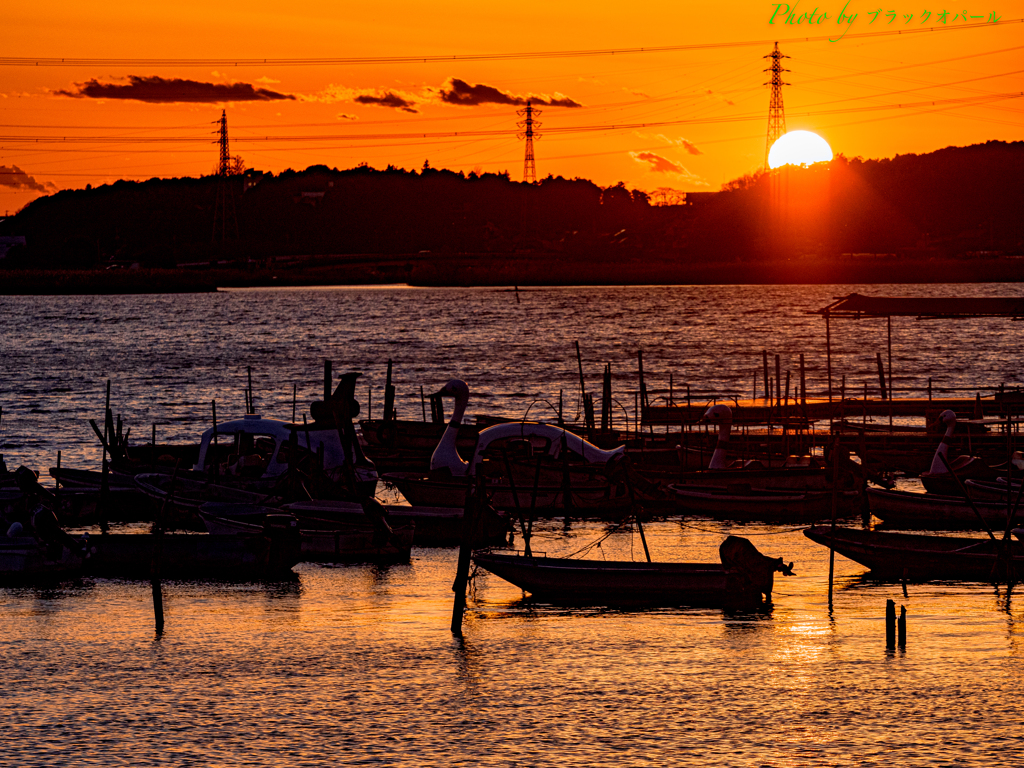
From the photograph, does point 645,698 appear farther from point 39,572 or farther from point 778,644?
point 39,572

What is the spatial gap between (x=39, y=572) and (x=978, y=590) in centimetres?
1675

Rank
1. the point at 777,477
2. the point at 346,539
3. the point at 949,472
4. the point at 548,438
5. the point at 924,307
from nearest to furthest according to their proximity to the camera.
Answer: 1. the point at 346,539
2. the point at 949,472
3. the point at 777,477
4. the point at 548,438
5. the point at 924,307

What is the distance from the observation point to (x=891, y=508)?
3080 centimetres

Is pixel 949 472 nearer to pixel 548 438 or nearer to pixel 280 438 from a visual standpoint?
pixel 548 438

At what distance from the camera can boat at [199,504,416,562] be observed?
87.7 feet

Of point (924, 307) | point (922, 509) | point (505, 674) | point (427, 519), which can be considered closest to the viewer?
point (505, 674)

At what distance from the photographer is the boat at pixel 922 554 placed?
23.9 meters

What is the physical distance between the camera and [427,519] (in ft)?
94.4

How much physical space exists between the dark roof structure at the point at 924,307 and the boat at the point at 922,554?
2085 centimetres

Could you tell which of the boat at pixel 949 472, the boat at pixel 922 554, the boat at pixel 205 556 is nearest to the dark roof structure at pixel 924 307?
the boat at pixel 949 472

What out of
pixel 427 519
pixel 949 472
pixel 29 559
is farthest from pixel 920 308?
pixel 29 559

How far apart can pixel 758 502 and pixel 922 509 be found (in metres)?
3.91

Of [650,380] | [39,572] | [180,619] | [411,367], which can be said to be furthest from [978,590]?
[411,367]

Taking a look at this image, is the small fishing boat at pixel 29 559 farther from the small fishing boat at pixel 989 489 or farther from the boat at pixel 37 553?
the small fishing boat at pixel 989 489
